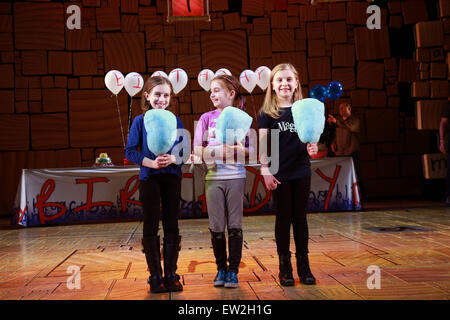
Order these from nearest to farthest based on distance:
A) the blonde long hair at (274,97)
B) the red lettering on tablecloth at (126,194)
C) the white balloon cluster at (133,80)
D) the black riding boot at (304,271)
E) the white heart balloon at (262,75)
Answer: the black riding boot at (304,271), the blonde long hair at (274,97), the red lettering on tablecloth at (126,194), the white balloon cluster at (133,80), the white heart balloon at (262,75)

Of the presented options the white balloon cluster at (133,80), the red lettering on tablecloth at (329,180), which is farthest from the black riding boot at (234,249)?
the white balloon cluster at (133,80)

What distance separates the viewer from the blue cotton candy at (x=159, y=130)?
6.79ft

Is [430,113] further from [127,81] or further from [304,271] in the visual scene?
[304,271]

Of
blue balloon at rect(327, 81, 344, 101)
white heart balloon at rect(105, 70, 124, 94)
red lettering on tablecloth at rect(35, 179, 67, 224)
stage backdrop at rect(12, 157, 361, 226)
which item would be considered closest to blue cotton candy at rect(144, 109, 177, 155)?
stage backdrop at rect(12, 157, 361, 226)

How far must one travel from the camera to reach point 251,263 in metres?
2.75

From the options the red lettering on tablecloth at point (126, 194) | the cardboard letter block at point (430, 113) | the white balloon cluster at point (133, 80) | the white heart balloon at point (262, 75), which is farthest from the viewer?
the cardboard letter block at point (430, 113)

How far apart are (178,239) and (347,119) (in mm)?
4952

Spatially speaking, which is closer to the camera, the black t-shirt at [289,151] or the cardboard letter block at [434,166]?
the black t-shirt at [289,151]

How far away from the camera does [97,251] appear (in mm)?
3404

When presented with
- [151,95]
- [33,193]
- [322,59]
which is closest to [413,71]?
[322,59]

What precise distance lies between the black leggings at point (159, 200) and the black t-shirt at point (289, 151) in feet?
1.64

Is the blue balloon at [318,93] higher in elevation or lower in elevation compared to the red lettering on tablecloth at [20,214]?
higher

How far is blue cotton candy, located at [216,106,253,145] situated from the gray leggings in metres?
0.20

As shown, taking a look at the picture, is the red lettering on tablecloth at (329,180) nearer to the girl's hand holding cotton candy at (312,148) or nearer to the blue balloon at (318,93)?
the blue balloon at (318,93)
